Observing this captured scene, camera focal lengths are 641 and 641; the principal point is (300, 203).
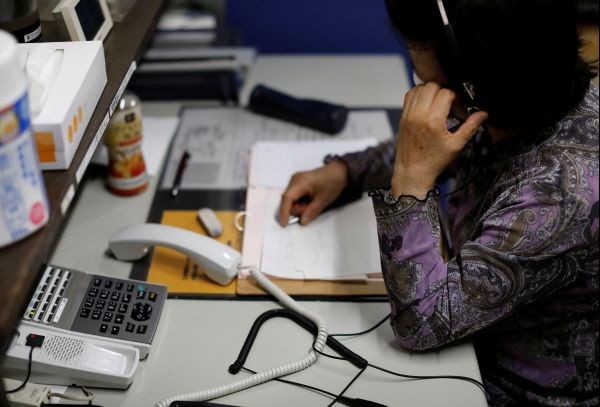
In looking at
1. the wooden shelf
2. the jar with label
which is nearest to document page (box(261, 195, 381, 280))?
the jar with label

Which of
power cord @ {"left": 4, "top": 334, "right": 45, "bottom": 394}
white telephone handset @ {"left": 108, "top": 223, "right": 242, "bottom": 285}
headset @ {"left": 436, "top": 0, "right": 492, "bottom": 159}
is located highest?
headset @ {"left": 436, "top": 0, "right": 492, "bottom": 159}

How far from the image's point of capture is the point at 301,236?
1175mm

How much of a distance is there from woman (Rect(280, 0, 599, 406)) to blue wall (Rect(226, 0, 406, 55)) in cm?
102

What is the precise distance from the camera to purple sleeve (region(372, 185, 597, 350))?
88 centimetres

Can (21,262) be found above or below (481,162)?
above

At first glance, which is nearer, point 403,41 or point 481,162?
point 403,41

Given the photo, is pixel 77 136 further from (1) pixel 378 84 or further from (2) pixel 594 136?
(1) pixel 378 84

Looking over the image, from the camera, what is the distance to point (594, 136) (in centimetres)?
94

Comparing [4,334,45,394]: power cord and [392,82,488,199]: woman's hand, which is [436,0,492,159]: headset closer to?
[392,82,488,199]: woman's hand

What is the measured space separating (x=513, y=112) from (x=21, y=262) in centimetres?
70

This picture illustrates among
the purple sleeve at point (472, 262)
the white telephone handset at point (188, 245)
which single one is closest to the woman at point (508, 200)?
the purple sleeve at point (472, 262)

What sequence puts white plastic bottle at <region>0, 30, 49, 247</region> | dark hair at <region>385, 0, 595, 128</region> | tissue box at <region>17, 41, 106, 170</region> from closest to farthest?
white plastic bottle at <region>0, 30, 49, 247</region> → tissue box at <region>17, 41, 106, 170</region> → dark hair at <region>385, 0, 595, 128</region>

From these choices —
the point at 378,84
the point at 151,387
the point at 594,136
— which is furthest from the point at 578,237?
the point at 378,84

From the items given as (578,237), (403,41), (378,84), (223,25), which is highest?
(403,41)
